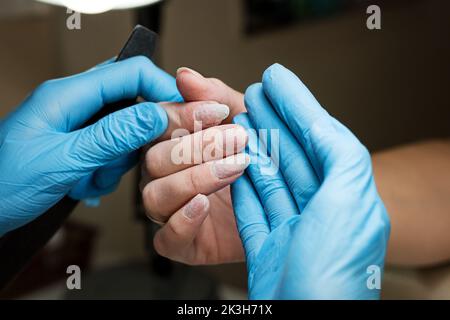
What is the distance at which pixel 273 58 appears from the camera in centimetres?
161

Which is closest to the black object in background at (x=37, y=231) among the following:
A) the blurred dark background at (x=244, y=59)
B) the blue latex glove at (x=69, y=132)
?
the blue latex glove at (x=69, y=132)

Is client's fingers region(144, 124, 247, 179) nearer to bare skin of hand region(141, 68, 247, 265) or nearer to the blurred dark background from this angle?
bare skin of hand region(141, 68, 247, 265)

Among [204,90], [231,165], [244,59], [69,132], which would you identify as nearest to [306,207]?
[231,165]

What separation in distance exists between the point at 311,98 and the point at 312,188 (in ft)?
0.41

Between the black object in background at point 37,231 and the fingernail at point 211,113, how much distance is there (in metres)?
0.18

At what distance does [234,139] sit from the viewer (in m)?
0.74

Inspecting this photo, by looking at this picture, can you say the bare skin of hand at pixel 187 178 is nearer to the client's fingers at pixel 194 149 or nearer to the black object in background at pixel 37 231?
the client's fingers at pixel 194 149

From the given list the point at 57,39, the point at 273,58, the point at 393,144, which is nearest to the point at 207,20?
the point at 273,58

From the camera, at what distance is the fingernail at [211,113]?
77cm

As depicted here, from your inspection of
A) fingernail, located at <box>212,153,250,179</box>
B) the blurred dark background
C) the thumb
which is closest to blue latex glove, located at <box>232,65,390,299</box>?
fingernail, located at <box>212,153,250,179</box>

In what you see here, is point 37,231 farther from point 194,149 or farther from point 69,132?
point 194,149

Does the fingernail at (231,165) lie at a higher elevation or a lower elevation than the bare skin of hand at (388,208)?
higher

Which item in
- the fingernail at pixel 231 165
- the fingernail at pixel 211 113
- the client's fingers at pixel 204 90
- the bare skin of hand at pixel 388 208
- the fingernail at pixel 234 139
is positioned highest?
the client's fingers at pixel 204 90
